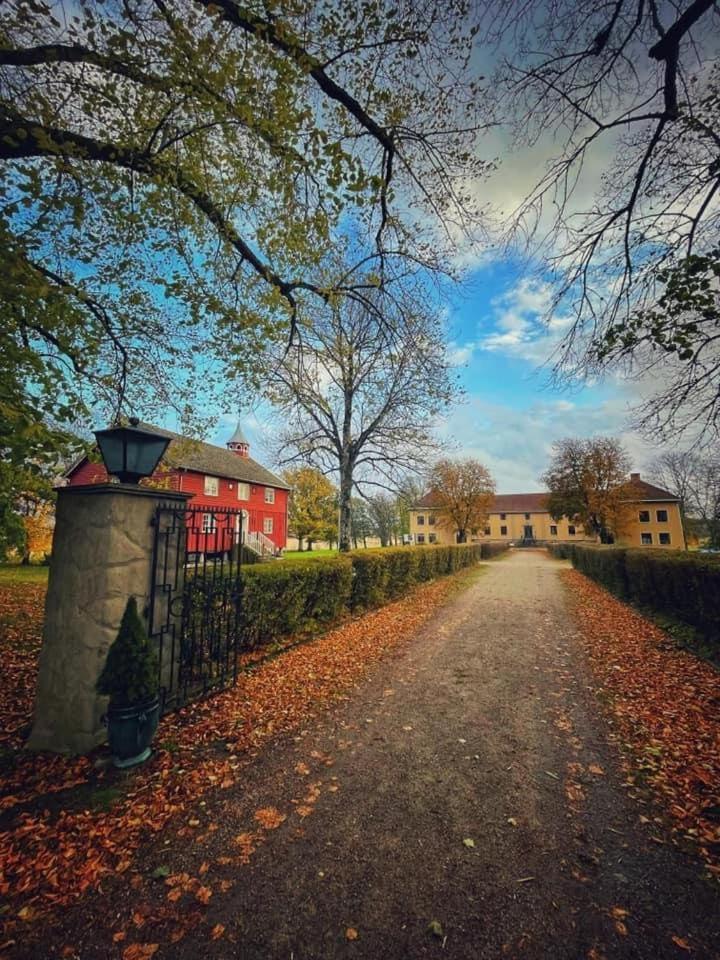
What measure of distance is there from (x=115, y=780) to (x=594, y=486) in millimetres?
38240

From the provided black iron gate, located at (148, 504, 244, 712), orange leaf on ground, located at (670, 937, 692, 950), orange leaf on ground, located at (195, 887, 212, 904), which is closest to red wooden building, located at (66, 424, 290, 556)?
black iron gate, located at (148, 504, 244, 712)

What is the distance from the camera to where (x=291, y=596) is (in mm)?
7238

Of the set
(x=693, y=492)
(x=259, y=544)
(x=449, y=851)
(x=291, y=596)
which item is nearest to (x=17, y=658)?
(x=291, y=596)

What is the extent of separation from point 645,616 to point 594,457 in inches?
1142

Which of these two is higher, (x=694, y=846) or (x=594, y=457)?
(x=594, y=457)

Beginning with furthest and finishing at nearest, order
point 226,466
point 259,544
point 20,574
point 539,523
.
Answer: point 539,523, point 226,466, point 259,544, point 20,574

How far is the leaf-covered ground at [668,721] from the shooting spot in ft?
9.33

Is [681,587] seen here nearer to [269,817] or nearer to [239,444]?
[269,817]

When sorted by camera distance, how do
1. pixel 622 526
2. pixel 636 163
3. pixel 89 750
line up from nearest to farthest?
pixel 89 750, pixel 636 163, pixel 622 526

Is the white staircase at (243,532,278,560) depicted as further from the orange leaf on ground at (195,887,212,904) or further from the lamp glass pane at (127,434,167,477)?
the orange leaf on ground at (195,887,212,904)

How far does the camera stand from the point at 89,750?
11.5 feet

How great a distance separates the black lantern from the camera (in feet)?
13.3

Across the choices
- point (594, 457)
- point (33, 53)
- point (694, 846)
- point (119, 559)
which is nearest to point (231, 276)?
point (33, 53)

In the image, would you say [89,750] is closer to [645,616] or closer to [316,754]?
[316,754]
